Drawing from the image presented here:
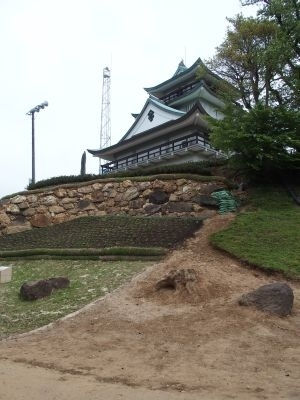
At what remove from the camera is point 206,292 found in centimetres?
795

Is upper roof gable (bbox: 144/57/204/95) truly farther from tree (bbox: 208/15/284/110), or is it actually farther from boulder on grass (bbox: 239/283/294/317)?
boulder on grass (bbox: 239/283/294/317)

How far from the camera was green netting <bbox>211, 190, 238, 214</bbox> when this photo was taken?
14.0m

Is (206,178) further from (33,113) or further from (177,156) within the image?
(33,113)

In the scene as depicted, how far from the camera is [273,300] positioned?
22.7ft

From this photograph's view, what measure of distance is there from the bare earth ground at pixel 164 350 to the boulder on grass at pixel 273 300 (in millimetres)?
143

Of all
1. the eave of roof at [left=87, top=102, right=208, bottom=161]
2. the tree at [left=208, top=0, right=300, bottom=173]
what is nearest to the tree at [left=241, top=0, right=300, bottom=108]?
the tree at [left=208, top=0, right=300, bottom=173]

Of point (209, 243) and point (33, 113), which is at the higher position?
point (33, 113)

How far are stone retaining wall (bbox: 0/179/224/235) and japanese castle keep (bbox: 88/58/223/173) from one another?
11183 mm

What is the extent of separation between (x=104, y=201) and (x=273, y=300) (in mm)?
10387

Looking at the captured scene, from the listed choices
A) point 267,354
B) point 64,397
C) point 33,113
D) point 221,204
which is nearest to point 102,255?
point 221,204

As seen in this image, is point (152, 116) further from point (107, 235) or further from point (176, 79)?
point (107, 235)

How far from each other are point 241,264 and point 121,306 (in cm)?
318

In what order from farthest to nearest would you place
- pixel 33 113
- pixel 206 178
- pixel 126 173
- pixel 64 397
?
pixel 33 113
pixel 126 173
pixel 206 178
pixel 64 397

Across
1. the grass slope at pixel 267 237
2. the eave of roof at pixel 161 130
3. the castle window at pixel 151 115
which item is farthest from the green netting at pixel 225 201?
the castle window at pixel 151 115
